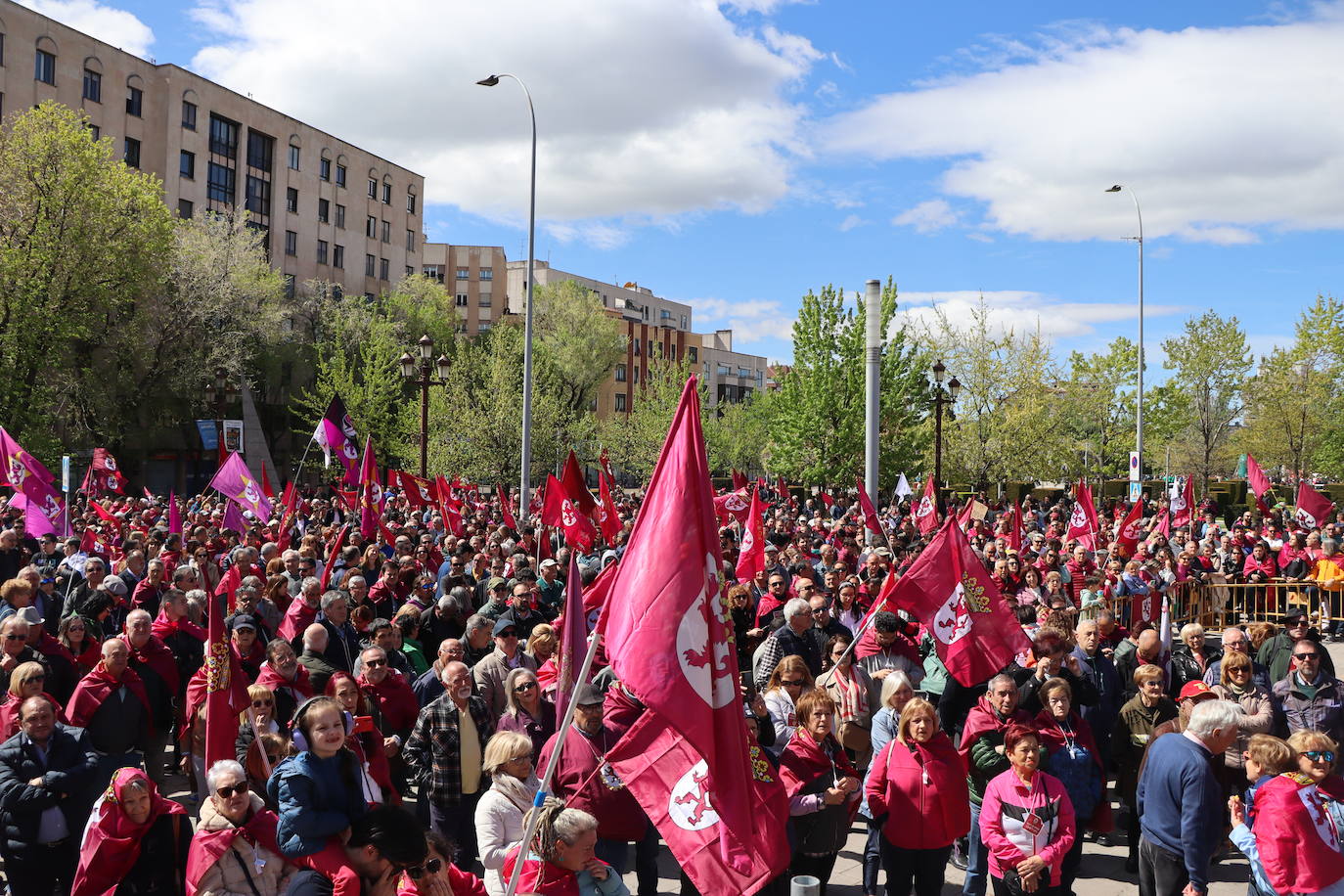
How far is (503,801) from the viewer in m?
5.29

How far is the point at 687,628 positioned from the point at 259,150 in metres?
64.0

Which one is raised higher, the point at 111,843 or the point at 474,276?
the point at 474,276

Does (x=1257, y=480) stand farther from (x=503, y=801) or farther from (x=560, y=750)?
(x=560, y=750)

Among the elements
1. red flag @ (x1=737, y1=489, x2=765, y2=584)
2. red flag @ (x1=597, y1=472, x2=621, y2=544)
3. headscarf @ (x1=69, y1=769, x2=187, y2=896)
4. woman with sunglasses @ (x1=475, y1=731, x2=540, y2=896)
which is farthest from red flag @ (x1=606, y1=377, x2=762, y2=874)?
red flag @ (x1=597, y1=472, x2=621, y2=544)

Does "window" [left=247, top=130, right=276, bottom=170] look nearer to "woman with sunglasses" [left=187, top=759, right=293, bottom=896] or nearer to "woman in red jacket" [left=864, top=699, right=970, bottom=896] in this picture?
"woman with sunglasses" [left=187, top=759, right=293, bottom=896]

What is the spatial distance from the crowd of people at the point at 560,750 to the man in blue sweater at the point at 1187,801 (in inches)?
0.6

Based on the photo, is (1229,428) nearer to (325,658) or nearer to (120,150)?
(325,658)

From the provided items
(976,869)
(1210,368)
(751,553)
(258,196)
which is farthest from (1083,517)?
(258,196)

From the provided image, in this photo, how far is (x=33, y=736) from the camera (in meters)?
6.23

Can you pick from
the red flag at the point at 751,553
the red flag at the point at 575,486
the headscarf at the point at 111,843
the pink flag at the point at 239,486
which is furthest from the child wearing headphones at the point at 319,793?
the pink flag at the point at 239,486

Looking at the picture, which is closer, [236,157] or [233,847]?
[233,847]

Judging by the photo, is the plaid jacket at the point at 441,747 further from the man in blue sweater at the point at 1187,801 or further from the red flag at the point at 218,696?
the man in blue sweater at the point at 1187,801

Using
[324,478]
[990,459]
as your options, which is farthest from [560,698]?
[324,478]

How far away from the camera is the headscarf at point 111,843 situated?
5246mm
